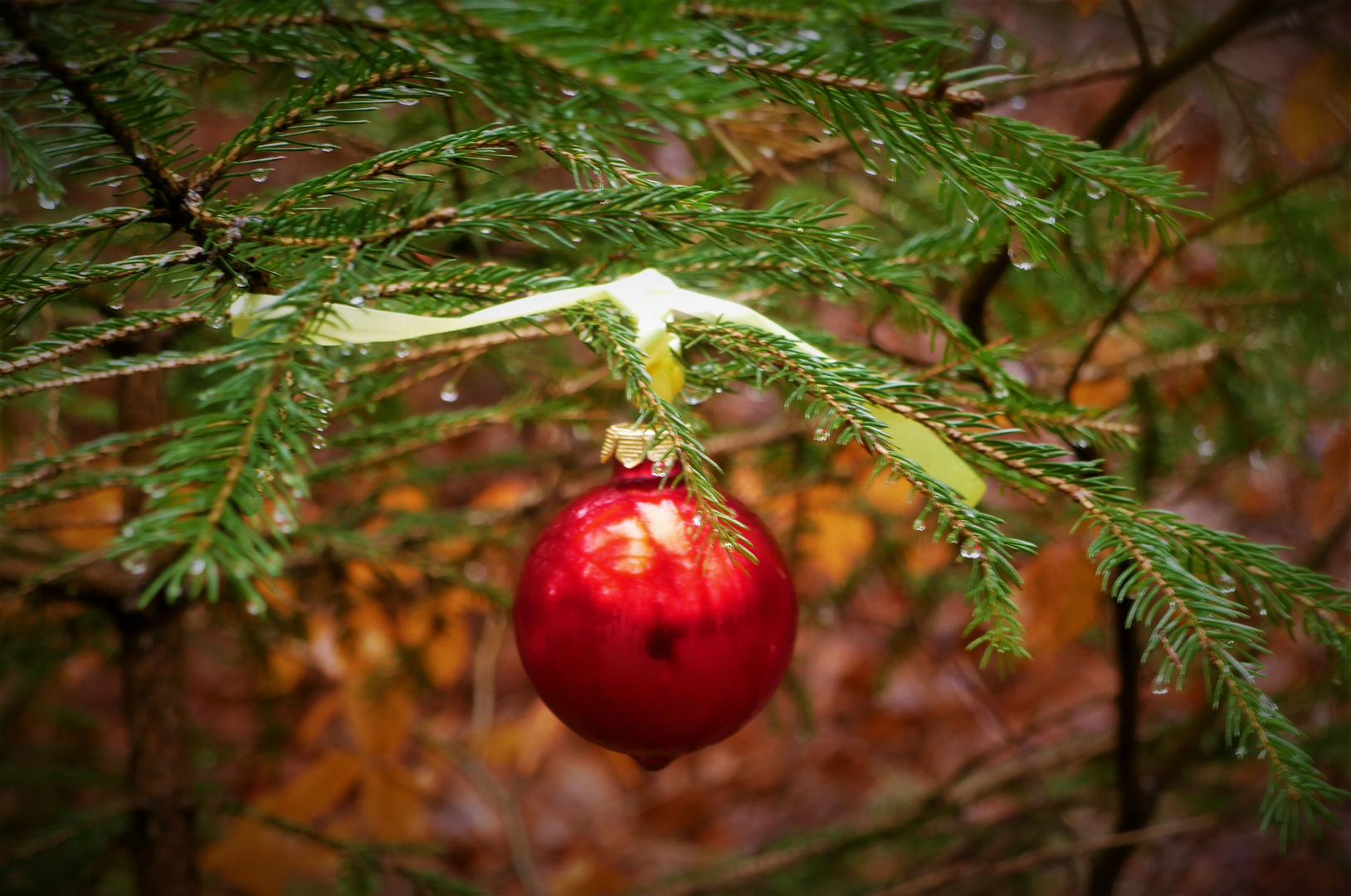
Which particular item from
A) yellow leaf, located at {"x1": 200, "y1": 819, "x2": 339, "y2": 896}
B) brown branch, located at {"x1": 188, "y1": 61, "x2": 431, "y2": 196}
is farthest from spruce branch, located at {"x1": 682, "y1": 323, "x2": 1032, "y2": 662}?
yellow leaf, located at {"x1": 200, "y1": 819, "x2": 339, "y2": 896}

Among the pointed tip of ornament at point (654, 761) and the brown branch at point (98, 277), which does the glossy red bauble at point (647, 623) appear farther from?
the brown branch at point (98, 277)

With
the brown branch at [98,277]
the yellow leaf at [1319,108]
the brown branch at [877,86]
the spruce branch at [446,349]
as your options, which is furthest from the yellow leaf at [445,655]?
the yellow leaf at [1319,108]

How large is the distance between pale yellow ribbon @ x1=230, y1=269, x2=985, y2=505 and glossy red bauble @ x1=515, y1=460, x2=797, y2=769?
0.24 ft

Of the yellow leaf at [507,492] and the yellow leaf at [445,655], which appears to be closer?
the yellow leaf at [445,655]

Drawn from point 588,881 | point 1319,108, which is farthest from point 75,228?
point 588,881

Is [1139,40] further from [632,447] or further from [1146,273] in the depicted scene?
[632,447]

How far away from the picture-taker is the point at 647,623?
0.40m

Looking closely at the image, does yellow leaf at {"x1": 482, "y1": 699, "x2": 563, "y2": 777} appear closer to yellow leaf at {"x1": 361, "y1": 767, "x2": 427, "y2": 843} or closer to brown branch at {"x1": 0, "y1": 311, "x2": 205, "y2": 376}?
yellow leaf at {"x1": 361, "y1": 767, "x2": 427, "y2": 843}

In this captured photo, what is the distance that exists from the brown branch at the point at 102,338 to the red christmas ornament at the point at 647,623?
20 centimetres

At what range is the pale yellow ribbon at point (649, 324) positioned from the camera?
1.26 feet

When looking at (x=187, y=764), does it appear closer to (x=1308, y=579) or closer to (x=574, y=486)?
(x=574, y=486)

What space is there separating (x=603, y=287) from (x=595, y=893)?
1.50m

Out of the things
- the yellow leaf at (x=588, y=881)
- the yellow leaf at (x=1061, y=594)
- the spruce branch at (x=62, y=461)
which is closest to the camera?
the spruce branch at (x=62, y=461)

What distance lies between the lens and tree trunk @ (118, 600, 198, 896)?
2.52 feet
